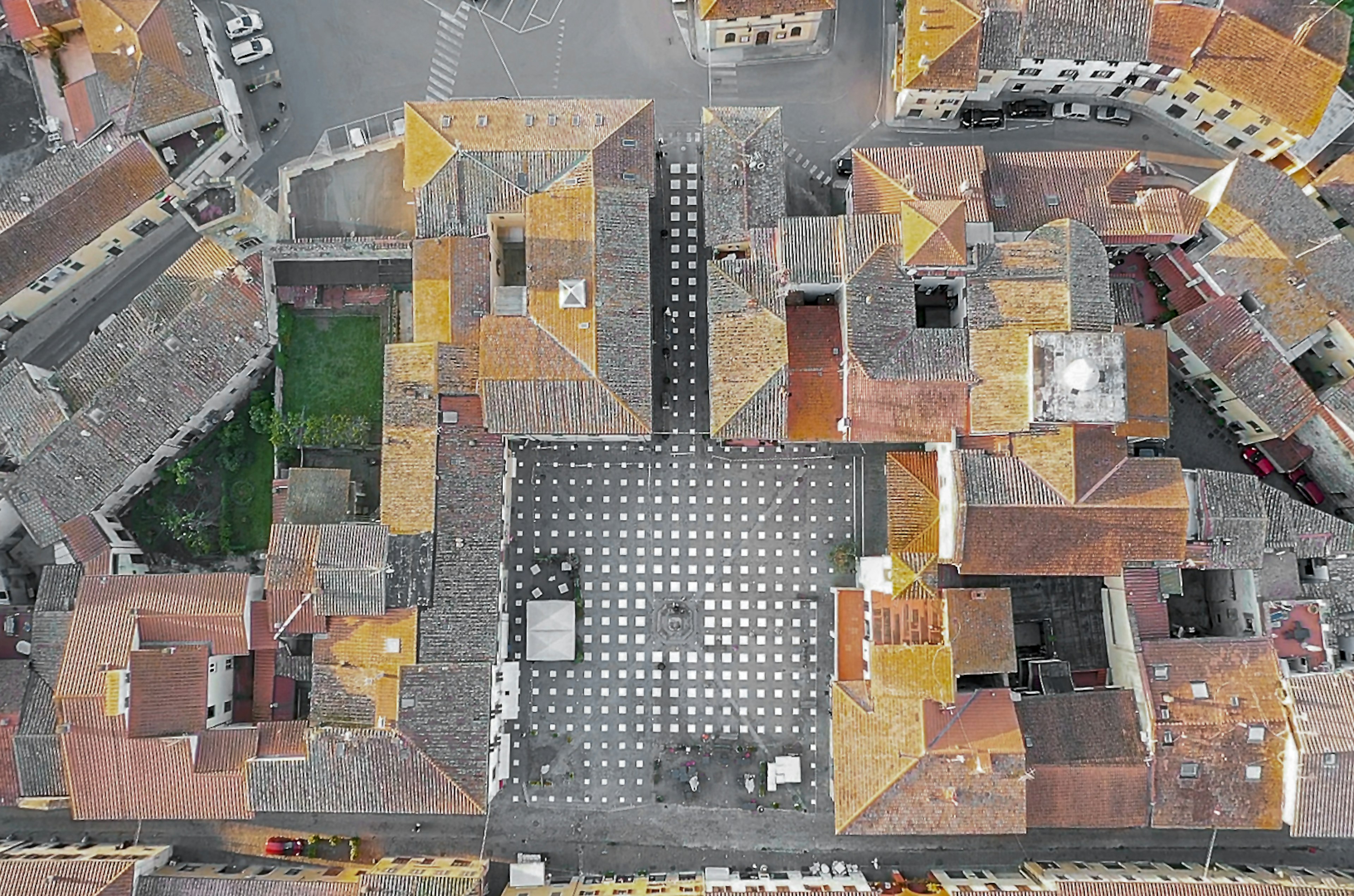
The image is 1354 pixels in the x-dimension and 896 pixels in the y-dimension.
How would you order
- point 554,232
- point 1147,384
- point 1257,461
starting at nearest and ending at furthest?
point 1147,384, point 554,232, point 1257,461

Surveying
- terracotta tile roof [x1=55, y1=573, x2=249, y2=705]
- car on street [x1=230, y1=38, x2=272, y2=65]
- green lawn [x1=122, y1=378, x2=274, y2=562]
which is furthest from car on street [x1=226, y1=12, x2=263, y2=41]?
terracotta tile roof [x1=55, y1=573, x2=249, y2=705]

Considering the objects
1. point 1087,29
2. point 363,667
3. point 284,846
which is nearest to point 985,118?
point 1087,29

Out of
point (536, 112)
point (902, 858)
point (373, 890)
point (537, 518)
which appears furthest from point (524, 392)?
point (902, 858)

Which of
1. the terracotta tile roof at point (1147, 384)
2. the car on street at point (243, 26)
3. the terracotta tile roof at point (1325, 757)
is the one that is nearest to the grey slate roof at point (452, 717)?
the terracotta tile roof at point (1147, 384)

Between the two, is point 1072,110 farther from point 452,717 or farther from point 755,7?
point 452,717

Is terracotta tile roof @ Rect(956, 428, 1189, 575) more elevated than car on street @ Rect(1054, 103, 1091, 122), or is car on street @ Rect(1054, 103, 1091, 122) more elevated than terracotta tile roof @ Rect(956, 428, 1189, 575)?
car on street @ Rect(1054, 103, 1091, 122)

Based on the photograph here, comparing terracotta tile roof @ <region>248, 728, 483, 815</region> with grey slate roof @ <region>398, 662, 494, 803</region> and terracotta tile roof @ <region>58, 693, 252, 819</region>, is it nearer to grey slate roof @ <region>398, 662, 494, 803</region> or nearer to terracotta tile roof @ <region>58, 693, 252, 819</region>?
grey slate roof @ <region>398, 662, 494, 803</region>

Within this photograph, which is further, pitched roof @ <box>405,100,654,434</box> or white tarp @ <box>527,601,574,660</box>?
white tarp @ <box>527,601,574,660</box>

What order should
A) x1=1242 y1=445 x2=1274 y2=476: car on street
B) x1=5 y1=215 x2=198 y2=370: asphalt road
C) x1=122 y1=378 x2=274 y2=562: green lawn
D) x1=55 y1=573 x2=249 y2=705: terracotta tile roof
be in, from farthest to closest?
x1=5 y1=215 x2=198 y2=370: asphalt road → x1=122 y1=378 x2=274 y2=562: green lawn → x1=1242 y1=445 x2=1274 y2=476: car on street → x1=55 y1=573 x2=249 y2=705: terracotta tile roof
